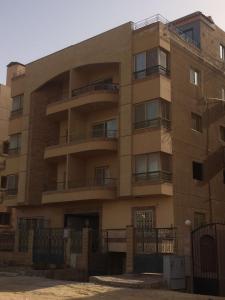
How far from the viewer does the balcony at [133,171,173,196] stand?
25.9 meters

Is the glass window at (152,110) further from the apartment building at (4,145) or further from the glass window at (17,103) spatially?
the apartment building at (4,145)

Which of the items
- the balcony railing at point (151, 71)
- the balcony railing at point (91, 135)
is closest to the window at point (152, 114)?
the balcony railing at point (151, 71)

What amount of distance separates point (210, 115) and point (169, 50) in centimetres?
572

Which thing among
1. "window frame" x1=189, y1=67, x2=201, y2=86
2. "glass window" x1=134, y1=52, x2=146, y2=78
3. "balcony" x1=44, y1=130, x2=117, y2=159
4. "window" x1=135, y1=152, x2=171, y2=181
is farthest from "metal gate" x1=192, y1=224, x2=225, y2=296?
"window frame" x1=189, y1=67, x2=201, y2=86

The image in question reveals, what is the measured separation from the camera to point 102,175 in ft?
102

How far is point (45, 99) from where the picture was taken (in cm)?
3556

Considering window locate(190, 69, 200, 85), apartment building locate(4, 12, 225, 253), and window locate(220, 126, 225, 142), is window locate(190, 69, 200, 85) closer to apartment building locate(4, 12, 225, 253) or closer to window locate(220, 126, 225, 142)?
apartment building locate(4, 12, 225, 253)

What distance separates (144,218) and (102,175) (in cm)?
512

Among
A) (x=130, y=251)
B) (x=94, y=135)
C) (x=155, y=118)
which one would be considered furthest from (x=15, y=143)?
(x=130, y=251)

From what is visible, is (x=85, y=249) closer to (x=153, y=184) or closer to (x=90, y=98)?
(x=153, y=184)

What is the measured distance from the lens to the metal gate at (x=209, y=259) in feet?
64.7

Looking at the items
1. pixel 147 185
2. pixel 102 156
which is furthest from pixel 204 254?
pixel 102 156

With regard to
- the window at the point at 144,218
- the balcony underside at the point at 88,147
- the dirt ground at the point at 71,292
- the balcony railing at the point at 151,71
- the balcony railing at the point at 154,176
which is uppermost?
the balcony railing at the point at 151,71

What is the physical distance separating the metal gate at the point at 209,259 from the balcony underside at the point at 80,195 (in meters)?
8.09
